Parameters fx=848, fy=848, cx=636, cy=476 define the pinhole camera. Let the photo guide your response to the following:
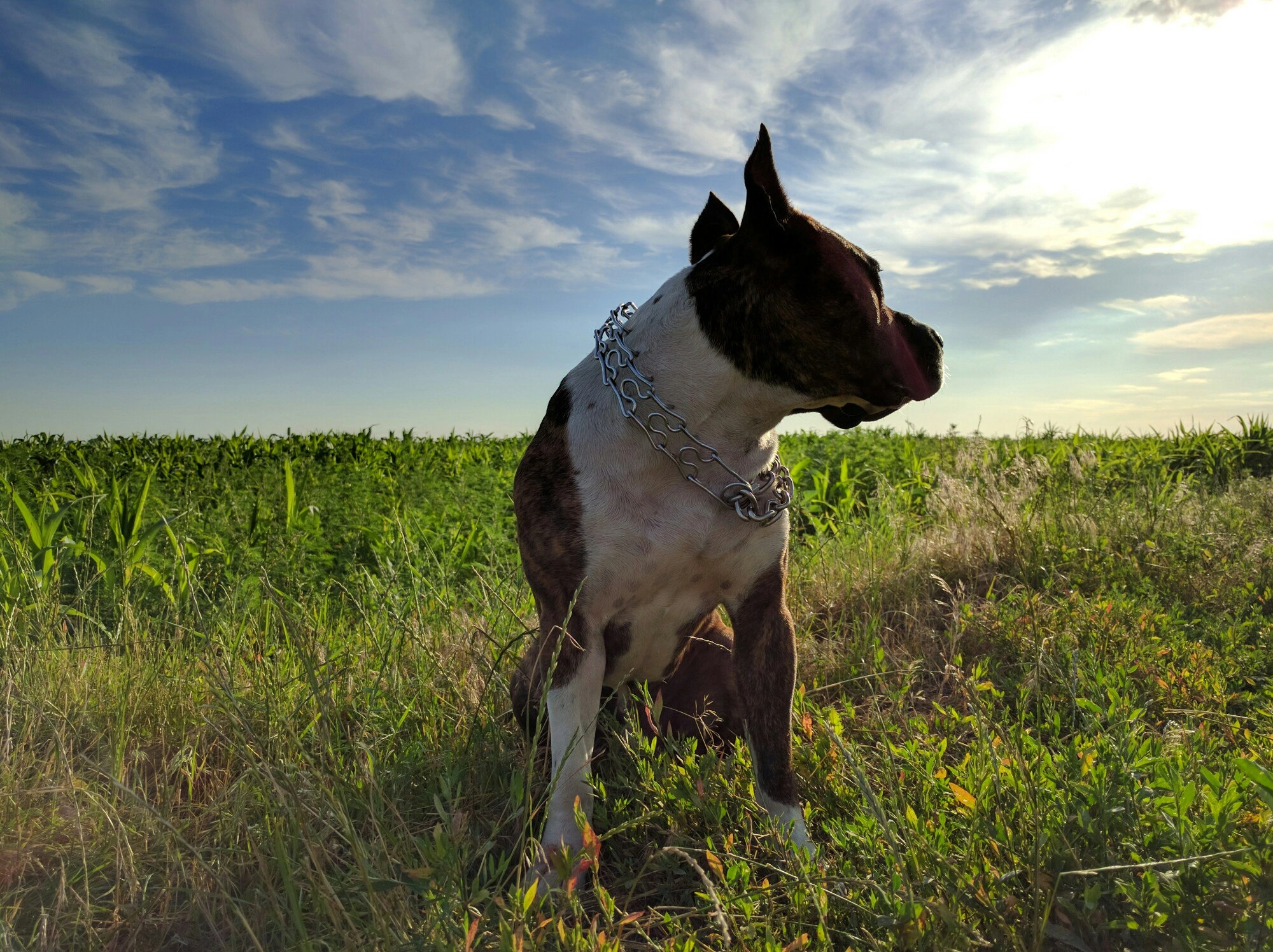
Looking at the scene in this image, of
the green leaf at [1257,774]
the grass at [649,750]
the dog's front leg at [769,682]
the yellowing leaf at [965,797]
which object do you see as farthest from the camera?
the dog's front leg at [769,682]

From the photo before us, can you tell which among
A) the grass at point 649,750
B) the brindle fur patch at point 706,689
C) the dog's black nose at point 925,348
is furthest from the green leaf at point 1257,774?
the brindle fur patch at point 706,689

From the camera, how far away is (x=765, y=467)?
8.41 ft

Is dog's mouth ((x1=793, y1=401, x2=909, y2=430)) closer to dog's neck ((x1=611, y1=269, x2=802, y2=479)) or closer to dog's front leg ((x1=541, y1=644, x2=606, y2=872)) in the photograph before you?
dog's neck ((x1=611, y1=269, x2=802, y2=479))

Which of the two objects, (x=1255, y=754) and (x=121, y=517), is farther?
(x=121, y=517)

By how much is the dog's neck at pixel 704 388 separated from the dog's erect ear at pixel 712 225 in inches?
11.3

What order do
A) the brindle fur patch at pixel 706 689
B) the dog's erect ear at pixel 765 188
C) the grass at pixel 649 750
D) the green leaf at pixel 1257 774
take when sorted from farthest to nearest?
the brindle fur patch at pixel 706 689 < the dog's erect ear at pixel 765 188 < the grass at pixel 649 750 < the green leaf at pixel 1257 774

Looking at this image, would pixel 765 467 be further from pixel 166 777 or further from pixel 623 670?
pixel 166 777

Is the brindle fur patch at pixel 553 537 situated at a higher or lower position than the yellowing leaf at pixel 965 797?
higher

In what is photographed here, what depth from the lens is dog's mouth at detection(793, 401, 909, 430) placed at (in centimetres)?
243

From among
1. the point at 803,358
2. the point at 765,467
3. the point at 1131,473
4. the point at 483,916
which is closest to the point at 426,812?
the point at 483,916

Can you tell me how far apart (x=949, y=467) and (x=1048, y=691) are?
6.43 m

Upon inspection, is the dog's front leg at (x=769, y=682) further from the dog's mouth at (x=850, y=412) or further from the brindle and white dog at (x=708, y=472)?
the dog's mouth at (x=850, y=412)

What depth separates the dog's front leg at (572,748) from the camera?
2354 mm

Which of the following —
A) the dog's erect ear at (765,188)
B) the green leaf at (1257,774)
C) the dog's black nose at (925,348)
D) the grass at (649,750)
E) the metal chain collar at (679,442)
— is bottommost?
the grass at (649,750)
